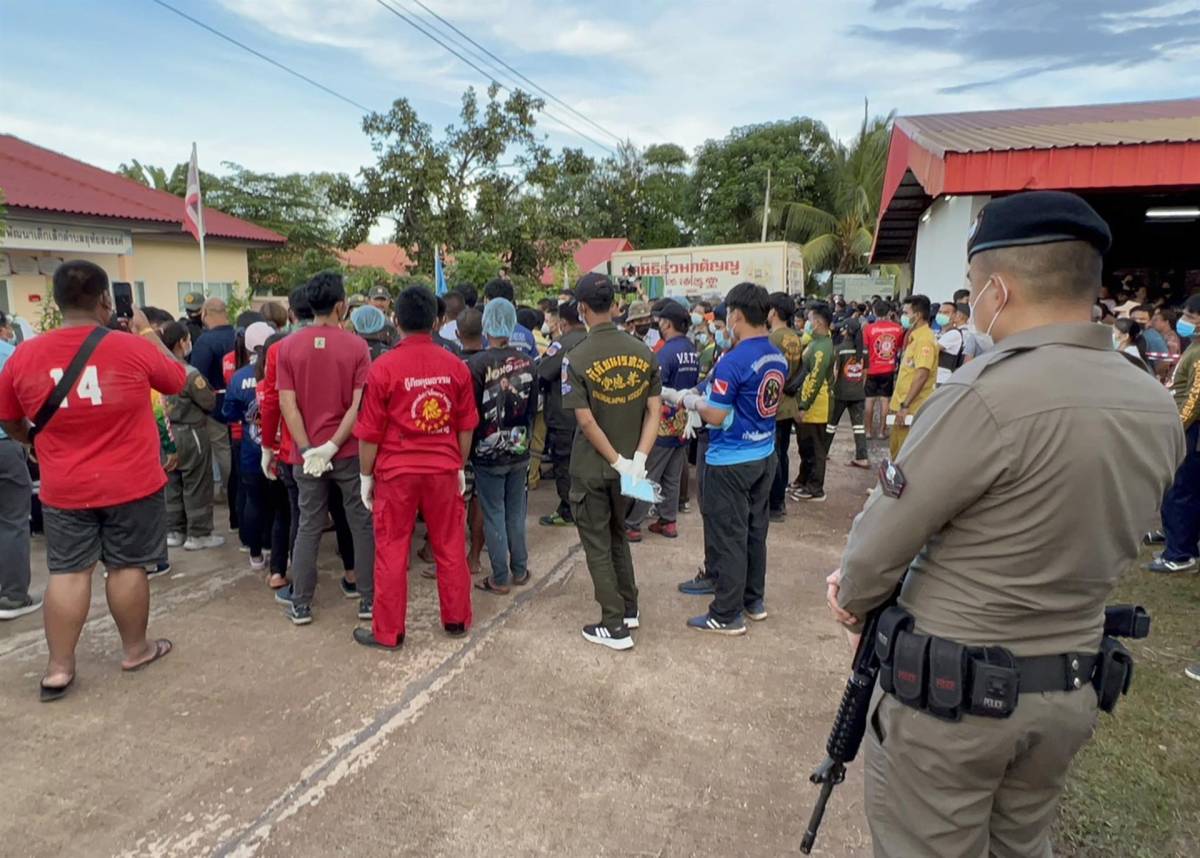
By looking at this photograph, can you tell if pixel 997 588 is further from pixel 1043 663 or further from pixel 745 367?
pixel 745 367

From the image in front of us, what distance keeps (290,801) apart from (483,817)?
76 cm

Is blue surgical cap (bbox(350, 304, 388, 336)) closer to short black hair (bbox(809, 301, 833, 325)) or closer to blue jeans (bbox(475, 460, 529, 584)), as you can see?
blue jeans (bbox(475, 460, 529, 584))

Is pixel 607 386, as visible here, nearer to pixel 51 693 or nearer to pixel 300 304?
pixel 300 304

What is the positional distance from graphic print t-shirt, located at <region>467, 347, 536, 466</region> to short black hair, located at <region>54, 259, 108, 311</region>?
1958 millimetres

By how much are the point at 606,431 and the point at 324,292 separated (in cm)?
177

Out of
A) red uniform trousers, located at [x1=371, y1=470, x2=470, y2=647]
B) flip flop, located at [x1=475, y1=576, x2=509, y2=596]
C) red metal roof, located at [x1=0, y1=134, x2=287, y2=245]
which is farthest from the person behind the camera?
→ red metal roof, located at [x1=0, y1=134, x2=287, y2=245]

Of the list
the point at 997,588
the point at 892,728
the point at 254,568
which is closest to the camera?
the point at 997,588

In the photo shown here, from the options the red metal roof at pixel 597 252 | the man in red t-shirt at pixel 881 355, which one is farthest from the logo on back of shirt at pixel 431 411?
the red metal roof at pixel 597 252

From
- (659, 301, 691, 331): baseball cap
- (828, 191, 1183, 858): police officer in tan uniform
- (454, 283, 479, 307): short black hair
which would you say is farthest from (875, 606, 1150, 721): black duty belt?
(454, 283, 479, 307): short black hair

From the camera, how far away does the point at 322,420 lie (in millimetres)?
4176

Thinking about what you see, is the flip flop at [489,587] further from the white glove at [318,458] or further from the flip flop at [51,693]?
the flip flop at [51,693]

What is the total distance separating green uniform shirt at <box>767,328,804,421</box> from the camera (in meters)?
5.88

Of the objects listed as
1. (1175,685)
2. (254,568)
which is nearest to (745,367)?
(1175,685)

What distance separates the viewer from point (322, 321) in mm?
4184
